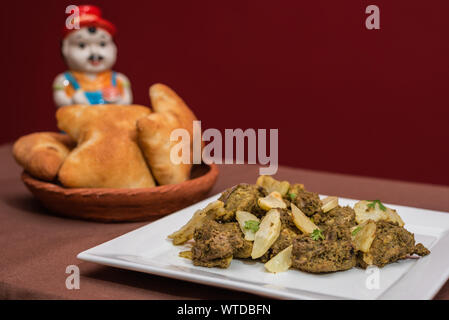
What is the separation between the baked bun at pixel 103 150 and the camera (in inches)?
49.6

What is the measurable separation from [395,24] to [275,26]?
2.04ft

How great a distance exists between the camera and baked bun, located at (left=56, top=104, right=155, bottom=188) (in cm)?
126

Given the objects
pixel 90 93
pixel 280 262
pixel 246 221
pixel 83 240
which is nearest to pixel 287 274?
pixel 280 262

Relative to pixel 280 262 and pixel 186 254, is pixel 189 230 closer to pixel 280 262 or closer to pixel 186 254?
pixel 186 254

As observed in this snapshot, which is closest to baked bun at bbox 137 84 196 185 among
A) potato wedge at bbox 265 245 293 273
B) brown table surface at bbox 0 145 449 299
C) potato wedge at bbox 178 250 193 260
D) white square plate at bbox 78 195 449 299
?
brown table surface at bbox 0 145 449 299

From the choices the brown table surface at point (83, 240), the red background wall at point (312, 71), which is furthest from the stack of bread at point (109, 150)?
the red background wall at point (312, 71)

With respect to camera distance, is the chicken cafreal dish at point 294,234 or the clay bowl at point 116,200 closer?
the chicken cafreal dish at point 294,234

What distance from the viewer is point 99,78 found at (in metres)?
1.63

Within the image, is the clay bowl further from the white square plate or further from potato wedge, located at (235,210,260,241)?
potato wedge, located at (235,210,260,241)

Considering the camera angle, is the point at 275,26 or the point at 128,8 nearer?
the point at 275,26

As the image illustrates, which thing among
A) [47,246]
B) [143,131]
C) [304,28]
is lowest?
[47,246]

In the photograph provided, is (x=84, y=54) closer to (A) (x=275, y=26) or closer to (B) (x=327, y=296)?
(B) (x=327, y=296)

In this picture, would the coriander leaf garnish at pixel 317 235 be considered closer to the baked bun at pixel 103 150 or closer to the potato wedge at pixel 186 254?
the potato wedge at pixel 186 254

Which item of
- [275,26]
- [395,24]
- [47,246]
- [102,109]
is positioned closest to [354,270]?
[47,246]
